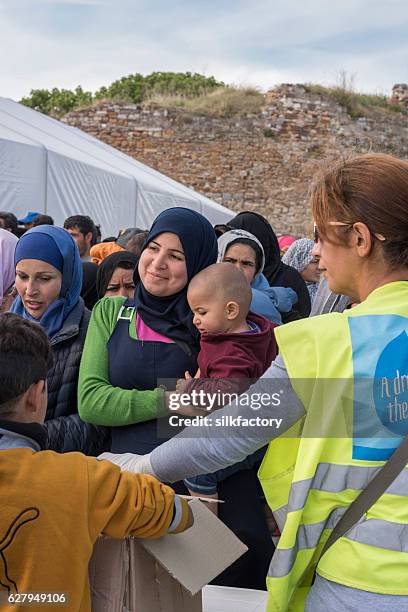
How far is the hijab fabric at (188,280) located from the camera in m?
2.81

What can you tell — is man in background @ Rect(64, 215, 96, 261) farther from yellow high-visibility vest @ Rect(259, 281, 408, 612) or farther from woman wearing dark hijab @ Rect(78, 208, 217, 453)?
yellow high-visibility vest @ Rect(259, 281, 408, 612)

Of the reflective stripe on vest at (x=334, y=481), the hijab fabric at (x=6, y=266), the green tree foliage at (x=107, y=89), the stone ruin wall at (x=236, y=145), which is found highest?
the green tree foliage at (x=107, y=89)

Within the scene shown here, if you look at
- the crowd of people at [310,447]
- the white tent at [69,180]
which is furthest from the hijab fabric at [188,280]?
the white tent at [69,180]

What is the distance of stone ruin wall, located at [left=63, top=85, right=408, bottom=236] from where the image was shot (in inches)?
931

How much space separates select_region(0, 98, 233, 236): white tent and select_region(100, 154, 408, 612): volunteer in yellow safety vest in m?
8.13

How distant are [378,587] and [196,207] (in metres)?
14.1

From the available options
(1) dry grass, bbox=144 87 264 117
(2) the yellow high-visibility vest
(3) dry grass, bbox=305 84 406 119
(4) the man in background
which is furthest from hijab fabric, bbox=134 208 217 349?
(3) dry grass, bbox=305 84 406 119

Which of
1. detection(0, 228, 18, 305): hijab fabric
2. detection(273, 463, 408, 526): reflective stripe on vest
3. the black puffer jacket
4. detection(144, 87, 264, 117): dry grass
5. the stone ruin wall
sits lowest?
the black puffer jacket

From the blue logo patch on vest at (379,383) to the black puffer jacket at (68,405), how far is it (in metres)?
1.53

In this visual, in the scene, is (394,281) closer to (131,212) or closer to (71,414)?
(71,414)

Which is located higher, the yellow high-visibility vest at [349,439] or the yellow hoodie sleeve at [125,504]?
the yellow high-visibility vest at [349,439]

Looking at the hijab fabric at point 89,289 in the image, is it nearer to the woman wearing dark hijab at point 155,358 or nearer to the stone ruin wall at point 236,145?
the woman wearing dark hijab at point 155,358

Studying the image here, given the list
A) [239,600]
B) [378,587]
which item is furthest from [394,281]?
[239,600]

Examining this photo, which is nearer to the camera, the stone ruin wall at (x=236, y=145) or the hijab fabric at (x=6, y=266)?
the hijab fabric at (x=6, y=266)
